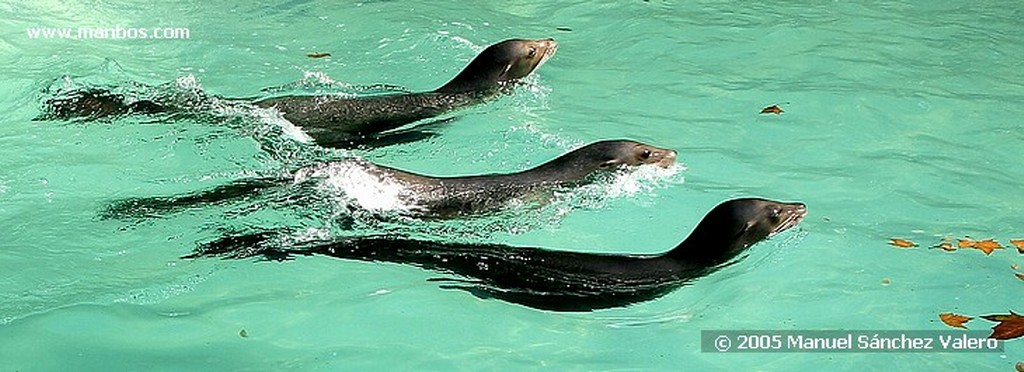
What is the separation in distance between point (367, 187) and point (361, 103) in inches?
63.5

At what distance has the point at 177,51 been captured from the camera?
9.83m

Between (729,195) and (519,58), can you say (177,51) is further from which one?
(729,195)

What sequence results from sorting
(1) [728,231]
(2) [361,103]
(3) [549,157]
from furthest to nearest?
(2) [361,103] → (3) [549,157] → (1) [728,231]

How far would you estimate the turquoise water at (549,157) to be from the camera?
5.07 metres

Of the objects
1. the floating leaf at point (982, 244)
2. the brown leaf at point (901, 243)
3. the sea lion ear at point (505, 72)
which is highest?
the sea lion ear at point (505, 72)

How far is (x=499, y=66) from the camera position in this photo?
27.3 ft

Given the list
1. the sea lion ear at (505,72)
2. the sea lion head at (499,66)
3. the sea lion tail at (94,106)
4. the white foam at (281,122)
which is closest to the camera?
the white foam at (281,122)

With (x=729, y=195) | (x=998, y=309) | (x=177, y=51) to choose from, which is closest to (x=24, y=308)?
(x=729, y=195)

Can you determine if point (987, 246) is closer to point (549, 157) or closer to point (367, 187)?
point (549, 157)

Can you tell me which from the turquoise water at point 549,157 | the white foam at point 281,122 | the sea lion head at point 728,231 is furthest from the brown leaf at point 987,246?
the white foam at point 281,122

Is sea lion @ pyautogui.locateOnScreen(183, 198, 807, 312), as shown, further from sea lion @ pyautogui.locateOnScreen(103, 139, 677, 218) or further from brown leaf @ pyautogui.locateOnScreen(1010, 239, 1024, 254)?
brown leaf @ pyautogui.locateOnScreen(1010, 239, 1024, 254)

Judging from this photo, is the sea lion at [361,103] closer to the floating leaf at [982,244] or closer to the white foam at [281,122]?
the white foam at [281,122]

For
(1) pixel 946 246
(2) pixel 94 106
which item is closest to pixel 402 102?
(2) pixel 94 106

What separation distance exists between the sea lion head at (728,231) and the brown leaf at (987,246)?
1125 mm
